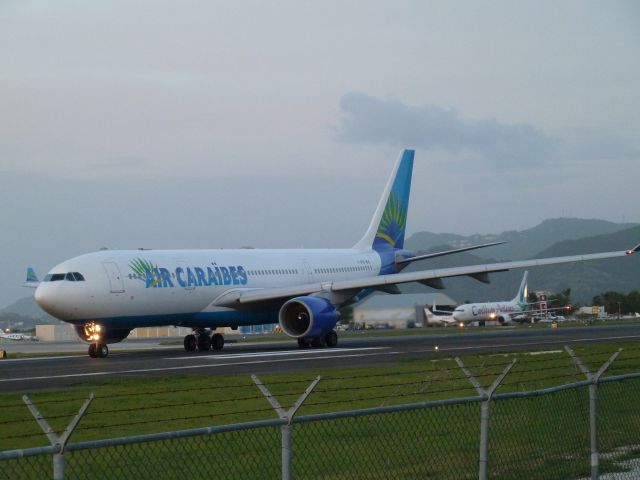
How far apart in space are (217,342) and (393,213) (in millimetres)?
13796

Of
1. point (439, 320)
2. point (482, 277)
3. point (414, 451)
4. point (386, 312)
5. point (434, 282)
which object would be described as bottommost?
point (439, 320)

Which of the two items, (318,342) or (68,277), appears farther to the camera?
(318,342)

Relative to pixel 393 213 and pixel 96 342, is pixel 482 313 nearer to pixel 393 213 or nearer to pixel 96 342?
pixel 393 213

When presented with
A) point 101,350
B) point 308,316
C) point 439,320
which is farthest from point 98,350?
point 439,320

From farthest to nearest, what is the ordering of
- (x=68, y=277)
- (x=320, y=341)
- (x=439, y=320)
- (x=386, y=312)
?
(x=439, y=320), (x=386, y=312), (x=320, y=341), (x=68, y=277)

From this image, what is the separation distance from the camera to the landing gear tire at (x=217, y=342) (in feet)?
136

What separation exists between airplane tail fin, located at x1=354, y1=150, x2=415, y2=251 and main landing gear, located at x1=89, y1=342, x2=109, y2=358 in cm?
1684

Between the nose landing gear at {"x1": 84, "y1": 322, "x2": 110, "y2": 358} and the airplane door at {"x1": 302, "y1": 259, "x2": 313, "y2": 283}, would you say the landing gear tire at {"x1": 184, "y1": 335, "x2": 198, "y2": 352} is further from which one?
the airplane door at {"x1": 302, "y1": 259, "x2": 313, "y2": 283}

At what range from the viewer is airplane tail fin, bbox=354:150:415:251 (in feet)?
166

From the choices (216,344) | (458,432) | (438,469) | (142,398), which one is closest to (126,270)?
(216,344)

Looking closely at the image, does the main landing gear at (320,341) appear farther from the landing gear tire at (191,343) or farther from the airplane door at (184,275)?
the airplane door at (184,275)

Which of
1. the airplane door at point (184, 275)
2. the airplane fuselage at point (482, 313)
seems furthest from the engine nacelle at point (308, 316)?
the airplane fuselage at point (482, 313)

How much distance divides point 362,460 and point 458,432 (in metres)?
2.99

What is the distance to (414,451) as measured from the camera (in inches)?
523
